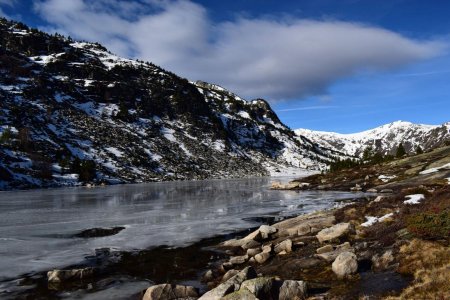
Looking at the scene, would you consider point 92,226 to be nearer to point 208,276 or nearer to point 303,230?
point 303,230

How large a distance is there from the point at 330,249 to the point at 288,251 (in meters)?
2.96

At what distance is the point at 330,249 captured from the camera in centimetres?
2170

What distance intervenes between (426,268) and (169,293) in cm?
1024

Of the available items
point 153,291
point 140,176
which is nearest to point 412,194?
point 153,291

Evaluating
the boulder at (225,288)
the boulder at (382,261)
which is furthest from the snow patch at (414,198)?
the boulder at (225,288)

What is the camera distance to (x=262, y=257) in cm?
2295

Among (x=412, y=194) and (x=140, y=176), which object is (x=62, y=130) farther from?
(x=412, y=194)

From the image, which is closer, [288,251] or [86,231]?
[288,251]

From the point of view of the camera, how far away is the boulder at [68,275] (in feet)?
67.1

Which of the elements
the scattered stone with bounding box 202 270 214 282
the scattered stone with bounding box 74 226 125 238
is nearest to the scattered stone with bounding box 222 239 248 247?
the scattered stone with bounding box 202 270 214 282

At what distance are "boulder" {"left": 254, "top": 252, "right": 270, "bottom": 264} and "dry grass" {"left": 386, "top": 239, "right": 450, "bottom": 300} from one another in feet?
24.9

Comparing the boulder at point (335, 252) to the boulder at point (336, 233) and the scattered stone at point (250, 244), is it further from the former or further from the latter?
the scattered stone at point (250, 244)

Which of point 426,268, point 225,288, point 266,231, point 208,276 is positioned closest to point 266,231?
point 266,231

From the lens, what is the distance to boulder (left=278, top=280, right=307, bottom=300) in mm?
14852
